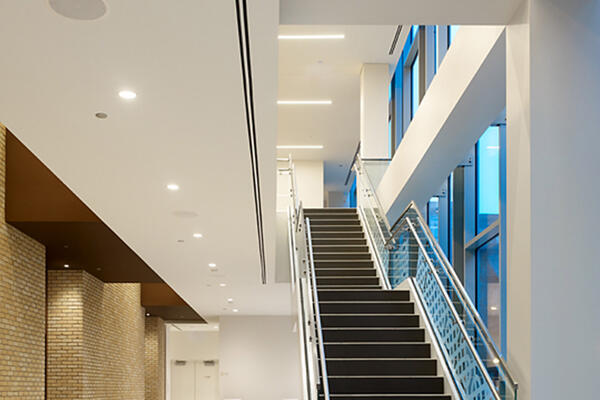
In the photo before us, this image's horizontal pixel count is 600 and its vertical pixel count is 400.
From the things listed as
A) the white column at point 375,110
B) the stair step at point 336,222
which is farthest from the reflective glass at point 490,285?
the white column at point 375,110

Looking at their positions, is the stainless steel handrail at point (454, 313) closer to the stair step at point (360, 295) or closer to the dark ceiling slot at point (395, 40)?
the stair step at point (360, 295)

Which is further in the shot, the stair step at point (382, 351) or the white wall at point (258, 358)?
the white wall at point (258, 358)

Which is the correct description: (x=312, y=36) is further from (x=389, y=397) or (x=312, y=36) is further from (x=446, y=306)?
(x=389, y=397)

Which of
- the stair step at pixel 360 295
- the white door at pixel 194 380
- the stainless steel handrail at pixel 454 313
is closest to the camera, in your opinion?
the stainless steel handrail at pixel 454 313

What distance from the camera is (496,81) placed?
6715 millimetres

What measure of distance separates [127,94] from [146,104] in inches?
8.5

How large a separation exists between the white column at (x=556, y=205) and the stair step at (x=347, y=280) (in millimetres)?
5890

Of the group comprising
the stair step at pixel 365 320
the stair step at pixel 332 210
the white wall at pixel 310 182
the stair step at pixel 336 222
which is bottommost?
the stair step at pixel 365 320

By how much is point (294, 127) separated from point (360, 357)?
11.1m

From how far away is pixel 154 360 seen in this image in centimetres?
2177

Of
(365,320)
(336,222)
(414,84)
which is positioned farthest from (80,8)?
(414,84)

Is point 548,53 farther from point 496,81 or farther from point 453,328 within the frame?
point 453,328

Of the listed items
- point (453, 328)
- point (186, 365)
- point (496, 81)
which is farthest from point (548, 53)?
point (186, 365)

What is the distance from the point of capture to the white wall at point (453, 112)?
652cm
